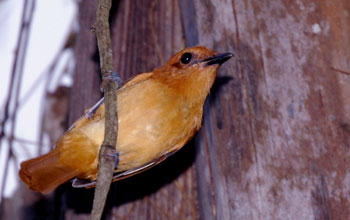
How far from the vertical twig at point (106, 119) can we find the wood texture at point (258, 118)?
2.38ft

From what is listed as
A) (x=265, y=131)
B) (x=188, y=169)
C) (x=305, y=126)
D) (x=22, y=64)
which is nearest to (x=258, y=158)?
(x=265, y=131)

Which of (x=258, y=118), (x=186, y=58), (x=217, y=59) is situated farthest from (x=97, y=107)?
(x=258, y=118)

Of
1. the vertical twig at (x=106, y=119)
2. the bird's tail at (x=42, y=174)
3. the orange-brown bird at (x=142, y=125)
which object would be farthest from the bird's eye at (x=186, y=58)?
the bird's tail at (x=42, y=174)

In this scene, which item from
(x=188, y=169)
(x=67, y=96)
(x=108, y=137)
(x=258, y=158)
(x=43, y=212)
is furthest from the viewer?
(x=67, y=96)

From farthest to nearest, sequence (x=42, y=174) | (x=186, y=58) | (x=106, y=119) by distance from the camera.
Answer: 1. (x=186, y=58)
2. (x=42, y=174)
3. (x=106, y=119)

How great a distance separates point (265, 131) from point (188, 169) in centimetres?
68

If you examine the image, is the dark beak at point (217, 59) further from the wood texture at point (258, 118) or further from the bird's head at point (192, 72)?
the wood texture at point (258, 118)

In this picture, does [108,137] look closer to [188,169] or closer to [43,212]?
[188,169]

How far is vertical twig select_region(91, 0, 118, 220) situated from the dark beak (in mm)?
796

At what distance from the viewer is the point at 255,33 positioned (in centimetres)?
313

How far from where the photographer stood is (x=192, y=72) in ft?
9.96

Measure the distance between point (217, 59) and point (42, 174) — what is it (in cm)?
120

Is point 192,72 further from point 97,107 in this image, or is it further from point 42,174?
point 42,174

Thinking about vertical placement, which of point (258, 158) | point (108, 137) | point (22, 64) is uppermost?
point (22, 64)
